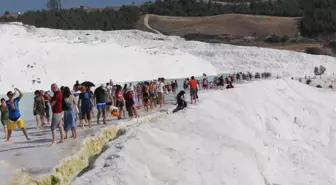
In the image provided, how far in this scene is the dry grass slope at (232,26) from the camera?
91125mm

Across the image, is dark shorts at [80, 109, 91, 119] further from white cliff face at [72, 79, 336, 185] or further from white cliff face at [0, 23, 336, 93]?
white cliff face at [0, 23, 336, 93]

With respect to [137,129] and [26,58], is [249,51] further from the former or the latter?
[137,129]

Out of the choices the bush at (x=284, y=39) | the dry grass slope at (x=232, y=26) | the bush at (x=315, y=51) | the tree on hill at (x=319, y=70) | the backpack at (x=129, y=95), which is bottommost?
the tree on hill at (x=319, y=70)

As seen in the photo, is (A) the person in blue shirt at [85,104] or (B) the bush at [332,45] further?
(B) the bush at [332,45]

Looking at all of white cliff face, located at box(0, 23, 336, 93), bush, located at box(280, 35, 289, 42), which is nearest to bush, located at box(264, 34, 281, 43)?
bush, located at box(280, 35, 289, 42)

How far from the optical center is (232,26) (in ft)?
307

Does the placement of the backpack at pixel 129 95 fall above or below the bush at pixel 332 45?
below

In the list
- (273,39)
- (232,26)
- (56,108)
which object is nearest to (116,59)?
(56,108)

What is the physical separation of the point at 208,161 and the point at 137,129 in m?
1.86

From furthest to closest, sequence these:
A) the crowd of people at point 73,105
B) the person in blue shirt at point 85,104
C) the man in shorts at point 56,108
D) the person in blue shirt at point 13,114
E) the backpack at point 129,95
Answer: the backpack at point 129,95, the person in blue shirt at point 85,104, the person in blue shirt at point 13,114, the crowd of people at point 73,105, the man in shorts at point 56,108

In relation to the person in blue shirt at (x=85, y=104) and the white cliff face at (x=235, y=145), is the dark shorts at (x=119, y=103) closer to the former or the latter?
the white cliff face at (x=235, y=145)

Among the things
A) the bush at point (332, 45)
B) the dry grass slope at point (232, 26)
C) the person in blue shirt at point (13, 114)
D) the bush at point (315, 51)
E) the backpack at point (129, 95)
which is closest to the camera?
the person in blue shirt at point (13, 114)

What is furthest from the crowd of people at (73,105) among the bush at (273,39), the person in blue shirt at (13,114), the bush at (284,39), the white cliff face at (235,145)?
the bush at (273,39)

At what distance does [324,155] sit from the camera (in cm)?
1991
